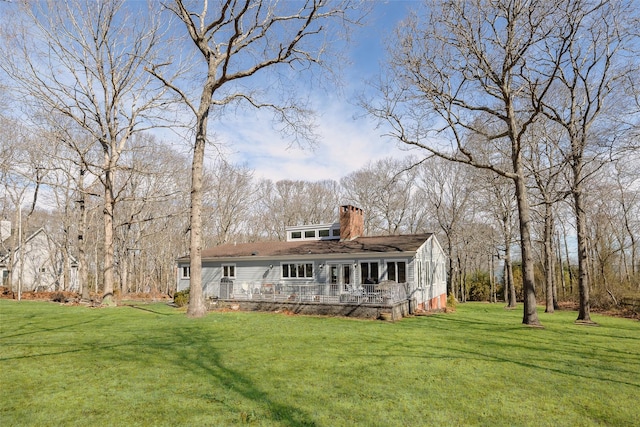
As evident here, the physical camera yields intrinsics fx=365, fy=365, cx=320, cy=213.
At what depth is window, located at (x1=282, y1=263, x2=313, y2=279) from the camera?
71.0 feet

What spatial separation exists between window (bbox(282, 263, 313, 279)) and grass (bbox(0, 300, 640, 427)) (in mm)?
10224

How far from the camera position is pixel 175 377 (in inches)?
249

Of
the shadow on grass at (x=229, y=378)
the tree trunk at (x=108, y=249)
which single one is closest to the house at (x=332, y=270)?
the tree trunk at (x=108, y=249)

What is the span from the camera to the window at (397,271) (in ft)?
62.8

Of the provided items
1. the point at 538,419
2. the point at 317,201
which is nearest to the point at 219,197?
the point at 317,201

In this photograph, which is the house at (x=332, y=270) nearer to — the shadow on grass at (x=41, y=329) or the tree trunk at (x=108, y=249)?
the tree trunk at (x=108, y=249)

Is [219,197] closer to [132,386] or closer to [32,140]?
[32,140]

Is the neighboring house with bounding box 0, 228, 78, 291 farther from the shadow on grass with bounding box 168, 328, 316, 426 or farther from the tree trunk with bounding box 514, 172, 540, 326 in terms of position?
the tree trunk with bounding box 514, 172, 540, 326

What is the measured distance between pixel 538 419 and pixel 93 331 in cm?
1094

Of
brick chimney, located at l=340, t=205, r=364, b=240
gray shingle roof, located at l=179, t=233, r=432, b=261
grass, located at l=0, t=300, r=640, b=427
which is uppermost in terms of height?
brick chimney, located at l=340, t=205, r=364, b=240

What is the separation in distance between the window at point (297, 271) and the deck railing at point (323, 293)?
67cm

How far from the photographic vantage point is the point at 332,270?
21.0 meters

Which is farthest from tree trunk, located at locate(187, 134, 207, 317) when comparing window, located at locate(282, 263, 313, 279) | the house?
window, located at locate(282, 263, 313, 279)

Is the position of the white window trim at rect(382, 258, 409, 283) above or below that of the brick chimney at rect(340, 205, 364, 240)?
below
